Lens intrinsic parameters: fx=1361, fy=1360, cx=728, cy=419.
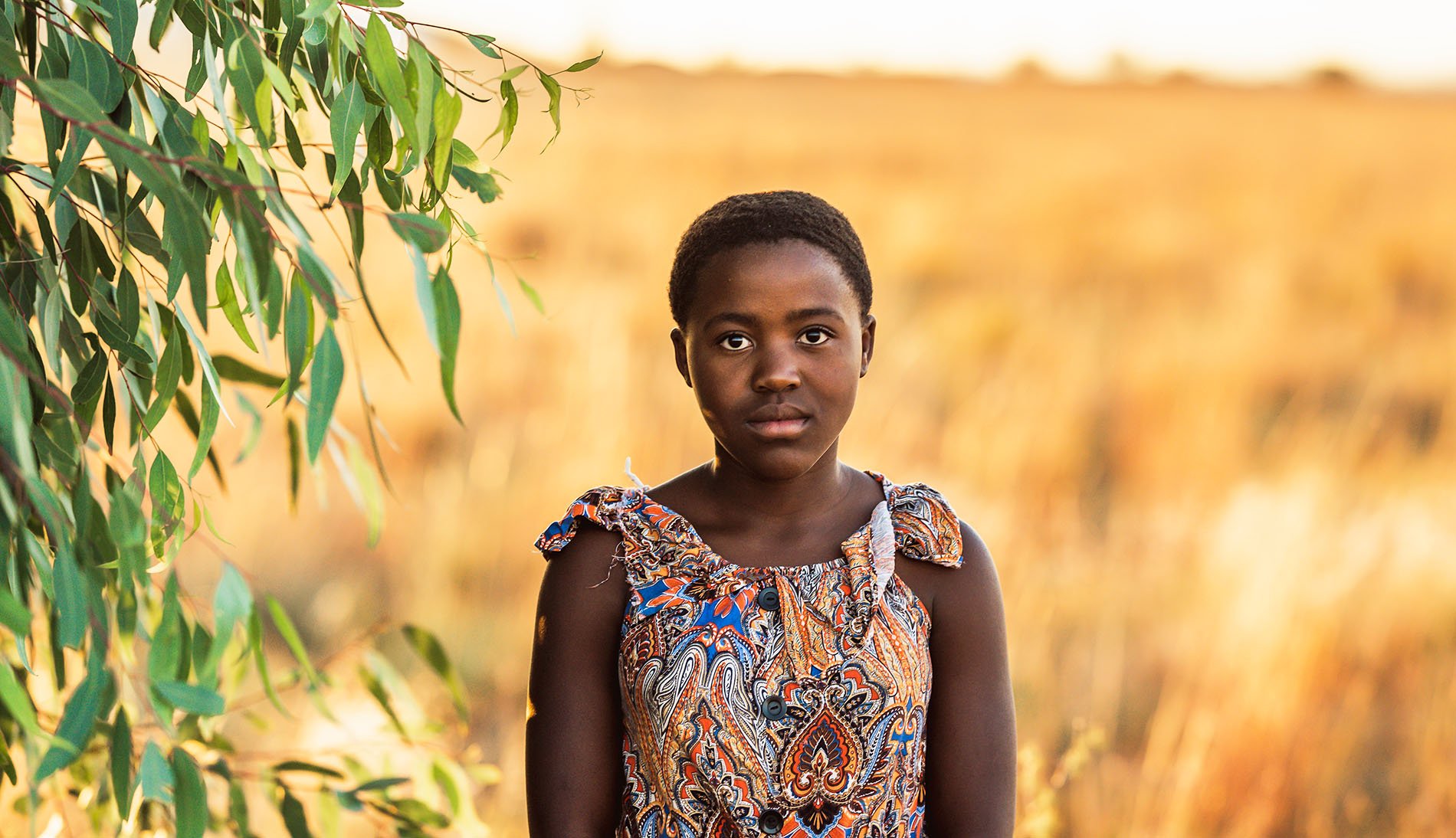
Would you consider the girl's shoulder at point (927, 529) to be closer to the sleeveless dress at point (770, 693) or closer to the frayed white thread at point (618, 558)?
the sleeveless dress at point (770, 693)

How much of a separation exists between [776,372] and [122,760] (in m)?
0.66

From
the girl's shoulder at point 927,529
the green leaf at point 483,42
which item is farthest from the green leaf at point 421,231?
the girl's shoulder at point 927,529

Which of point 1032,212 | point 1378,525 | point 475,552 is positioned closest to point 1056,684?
point 1378,525

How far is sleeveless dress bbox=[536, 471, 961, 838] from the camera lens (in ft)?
4.41

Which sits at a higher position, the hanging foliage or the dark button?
the hanging foliage

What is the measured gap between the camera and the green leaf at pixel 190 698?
943 mm

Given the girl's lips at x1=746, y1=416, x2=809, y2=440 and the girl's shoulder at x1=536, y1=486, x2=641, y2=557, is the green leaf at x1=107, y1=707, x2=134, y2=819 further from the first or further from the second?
the girl's lips at x1=746, y1=416, x2=809, y2=440

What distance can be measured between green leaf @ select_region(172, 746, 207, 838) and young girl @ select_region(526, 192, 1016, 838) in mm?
404

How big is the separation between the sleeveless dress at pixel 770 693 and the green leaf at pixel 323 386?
19.7 inches

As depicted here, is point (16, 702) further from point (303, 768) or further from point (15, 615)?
point (303, 768)

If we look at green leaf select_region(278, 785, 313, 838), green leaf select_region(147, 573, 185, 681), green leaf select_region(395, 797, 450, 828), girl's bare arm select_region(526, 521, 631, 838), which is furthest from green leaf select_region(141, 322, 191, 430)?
green leaf select_region(395, 797, 450, 828)

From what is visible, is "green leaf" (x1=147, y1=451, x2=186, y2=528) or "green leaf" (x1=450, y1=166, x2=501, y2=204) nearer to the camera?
"green leaf" (x1=147, y1=451, x2=186, y2=528)

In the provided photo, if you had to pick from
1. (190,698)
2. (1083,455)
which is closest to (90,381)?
(190,698)

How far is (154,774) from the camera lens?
3.30ft
